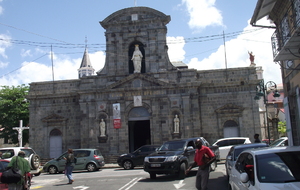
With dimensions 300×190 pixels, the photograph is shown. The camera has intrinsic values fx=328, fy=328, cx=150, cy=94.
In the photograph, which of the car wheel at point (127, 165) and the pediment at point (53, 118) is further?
A: the pediment at point (53, 118)

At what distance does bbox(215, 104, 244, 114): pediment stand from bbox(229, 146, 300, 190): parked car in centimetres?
2098

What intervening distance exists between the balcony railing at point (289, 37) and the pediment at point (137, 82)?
14.7 m

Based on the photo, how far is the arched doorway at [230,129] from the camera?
2778 centimetres

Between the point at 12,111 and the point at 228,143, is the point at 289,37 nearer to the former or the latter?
the point at 228,143

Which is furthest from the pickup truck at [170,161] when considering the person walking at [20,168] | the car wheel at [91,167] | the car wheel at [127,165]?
the car wheel at [91,167]

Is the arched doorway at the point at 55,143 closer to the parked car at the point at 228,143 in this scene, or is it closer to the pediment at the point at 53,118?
the pediment at the point at 53,118

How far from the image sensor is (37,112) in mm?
30344

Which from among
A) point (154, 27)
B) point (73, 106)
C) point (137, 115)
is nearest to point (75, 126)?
point (73, 106)

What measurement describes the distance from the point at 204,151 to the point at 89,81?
21.0 m

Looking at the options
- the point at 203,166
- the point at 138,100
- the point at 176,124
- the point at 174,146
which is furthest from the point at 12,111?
the point at 203,166

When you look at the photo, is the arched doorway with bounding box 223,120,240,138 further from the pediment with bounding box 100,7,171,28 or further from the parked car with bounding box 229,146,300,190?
the parked car with bounding box 229,146,300,190

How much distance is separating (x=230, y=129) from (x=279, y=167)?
863 inches

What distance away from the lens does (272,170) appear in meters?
6.37

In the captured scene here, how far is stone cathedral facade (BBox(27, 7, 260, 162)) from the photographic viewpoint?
90.6ft
